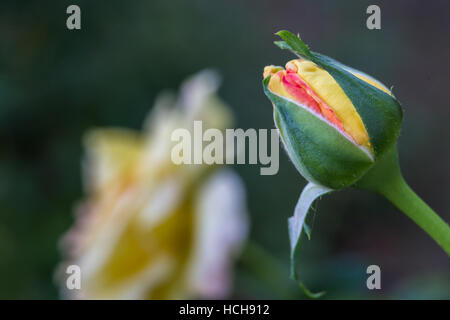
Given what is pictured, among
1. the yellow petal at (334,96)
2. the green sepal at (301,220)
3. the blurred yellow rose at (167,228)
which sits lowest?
the blurred yellow rose at (167,228)

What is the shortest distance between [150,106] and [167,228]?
26.7 inches

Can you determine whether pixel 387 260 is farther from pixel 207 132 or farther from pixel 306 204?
pixel 306 204

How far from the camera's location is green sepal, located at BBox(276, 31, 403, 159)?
0.36m

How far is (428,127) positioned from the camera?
182 centimetres

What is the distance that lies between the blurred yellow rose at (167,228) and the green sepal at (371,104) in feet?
1.16

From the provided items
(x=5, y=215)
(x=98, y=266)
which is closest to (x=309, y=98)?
(x=98, y=266)

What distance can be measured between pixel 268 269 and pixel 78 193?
0.68 metres

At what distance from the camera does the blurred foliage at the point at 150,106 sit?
1285mm

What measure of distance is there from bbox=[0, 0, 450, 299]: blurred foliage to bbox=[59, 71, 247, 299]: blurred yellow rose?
14 centimetres

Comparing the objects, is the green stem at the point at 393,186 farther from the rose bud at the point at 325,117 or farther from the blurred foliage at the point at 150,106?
the blurred foliage at the point at 150,106

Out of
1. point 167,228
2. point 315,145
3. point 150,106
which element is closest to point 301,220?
point 315,145

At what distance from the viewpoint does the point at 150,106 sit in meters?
1.44

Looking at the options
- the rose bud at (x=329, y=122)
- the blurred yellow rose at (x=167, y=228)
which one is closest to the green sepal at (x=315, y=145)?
the rose bud at (x=329, y=122)

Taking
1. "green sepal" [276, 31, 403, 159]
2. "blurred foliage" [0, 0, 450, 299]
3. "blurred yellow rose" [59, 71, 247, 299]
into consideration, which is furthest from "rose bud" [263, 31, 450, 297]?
"blurred foliage" [0, 0, 450, 299]
